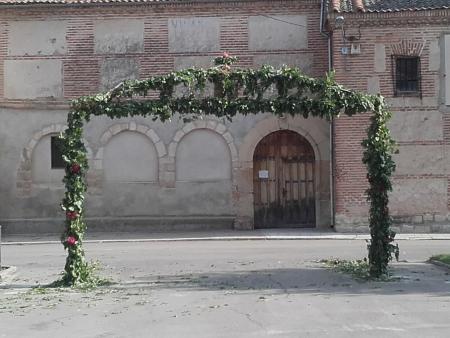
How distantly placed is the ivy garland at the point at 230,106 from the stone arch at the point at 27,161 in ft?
33.4

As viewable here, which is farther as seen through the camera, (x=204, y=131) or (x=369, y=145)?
(x=204, y=131)

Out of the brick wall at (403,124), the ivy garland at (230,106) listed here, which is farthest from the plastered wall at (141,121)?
the ivy garland at (230,106)

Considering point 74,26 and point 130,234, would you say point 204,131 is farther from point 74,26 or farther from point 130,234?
point 74,26

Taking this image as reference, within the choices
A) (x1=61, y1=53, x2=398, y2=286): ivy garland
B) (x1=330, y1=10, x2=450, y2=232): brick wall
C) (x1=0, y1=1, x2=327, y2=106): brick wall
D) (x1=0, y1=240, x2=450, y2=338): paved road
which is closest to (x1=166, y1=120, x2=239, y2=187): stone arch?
(x1=0, y1=1, x2=327, y2=106): brick wall

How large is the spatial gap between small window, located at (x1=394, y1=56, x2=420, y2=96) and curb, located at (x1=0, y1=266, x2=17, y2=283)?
12945 millimetres

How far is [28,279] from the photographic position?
40.9 ft

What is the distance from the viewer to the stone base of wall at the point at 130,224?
850 inches

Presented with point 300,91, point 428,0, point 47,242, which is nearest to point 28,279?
point 300,91

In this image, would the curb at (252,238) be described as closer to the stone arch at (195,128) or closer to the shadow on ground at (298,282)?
the stone arch at (195,128)

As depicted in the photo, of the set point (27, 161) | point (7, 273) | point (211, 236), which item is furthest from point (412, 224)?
point (27, 161)

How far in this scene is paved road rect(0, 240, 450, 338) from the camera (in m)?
7.78

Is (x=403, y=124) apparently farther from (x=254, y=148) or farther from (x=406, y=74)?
(x=254, y=148)

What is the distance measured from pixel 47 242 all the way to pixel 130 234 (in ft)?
8.91

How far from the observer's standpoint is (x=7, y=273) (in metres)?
13.0
